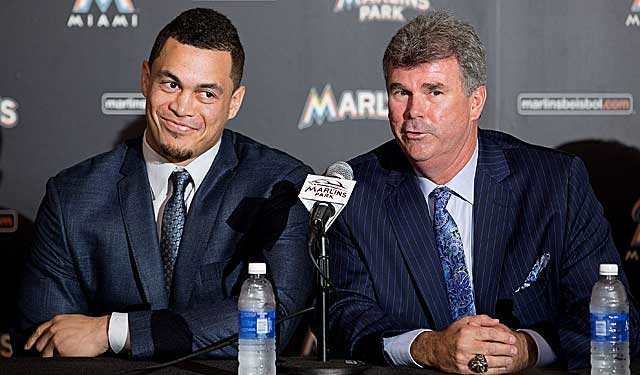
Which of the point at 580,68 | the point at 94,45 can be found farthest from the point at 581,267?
the point at 94,45

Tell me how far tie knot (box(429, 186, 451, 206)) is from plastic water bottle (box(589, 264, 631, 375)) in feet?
2.01

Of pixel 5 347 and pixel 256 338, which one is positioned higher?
pixel 256 338

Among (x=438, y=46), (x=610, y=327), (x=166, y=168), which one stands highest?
(x=438, y=46)

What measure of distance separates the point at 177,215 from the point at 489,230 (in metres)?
1.00

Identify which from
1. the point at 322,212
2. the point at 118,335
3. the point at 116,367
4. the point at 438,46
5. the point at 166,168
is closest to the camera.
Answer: the point at 322,212

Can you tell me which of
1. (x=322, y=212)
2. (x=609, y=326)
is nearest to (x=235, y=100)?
(x=322, y=212)

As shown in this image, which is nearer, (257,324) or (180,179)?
(257,324)

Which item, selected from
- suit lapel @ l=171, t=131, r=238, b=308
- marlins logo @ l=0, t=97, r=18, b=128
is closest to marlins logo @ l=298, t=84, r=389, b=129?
suit lapel @ l=171, t=131, r=238, b=308

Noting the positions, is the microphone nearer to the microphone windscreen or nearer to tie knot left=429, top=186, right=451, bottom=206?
the microphone windscreen

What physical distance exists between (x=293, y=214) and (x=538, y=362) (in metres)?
0.91

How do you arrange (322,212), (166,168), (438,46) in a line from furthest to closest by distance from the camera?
1. (166,168)
2. (438,46)
3. (322,212)

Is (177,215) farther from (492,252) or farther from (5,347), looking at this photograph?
(5,347)

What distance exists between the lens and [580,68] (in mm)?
4062

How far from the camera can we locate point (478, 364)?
267 cm
